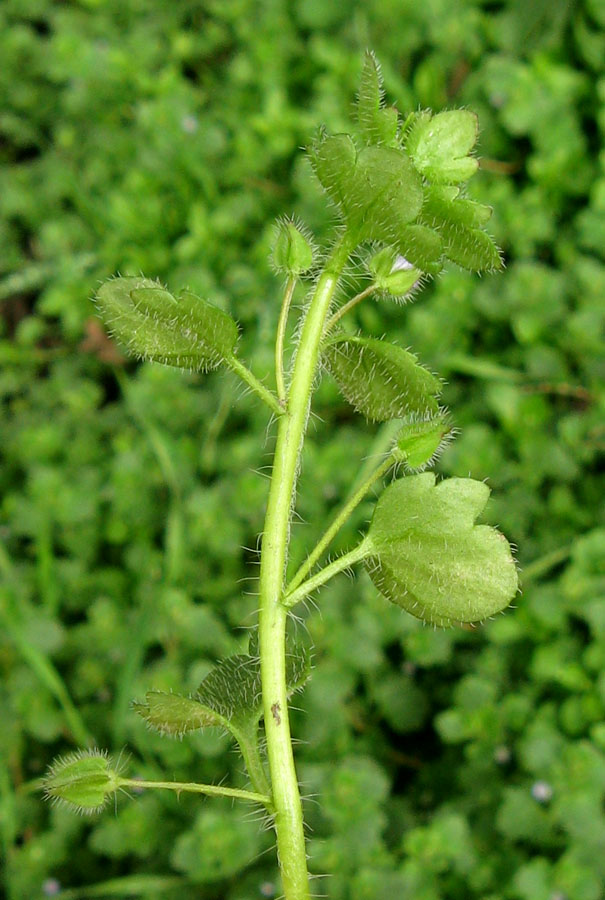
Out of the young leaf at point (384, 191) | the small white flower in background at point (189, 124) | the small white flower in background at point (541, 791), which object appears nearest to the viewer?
the young leaf at point (384, 191)

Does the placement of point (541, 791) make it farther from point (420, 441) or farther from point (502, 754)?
point (420, 441)

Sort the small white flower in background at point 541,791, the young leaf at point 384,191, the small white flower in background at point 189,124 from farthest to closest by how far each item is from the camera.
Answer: the small white flower in background at point 189,124, the small white flower in background at point 541,791, the young leaf at point 384,191

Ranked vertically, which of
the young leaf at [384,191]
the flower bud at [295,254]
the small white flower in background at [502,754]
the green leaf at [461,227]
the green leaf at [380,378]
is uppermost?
the young leaf at [384,191]

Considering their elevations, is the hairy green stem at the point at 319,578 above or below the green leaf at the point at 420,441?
below

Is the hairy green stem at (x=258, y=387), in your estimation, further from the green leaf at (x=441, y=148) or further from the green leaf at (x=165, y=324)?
the green leaf at (x=441, y=148)

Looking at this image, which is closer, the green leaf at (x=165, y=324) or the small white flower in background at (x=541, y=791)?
the green leaf at (x=165, y=324)

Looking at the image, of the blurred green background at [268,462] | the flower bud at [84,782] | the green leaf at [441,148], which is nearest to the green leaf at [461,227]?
the green leaf at [441,148]

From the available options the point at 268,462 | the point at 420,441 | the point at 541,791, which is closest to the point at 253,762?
the point at 420,441
